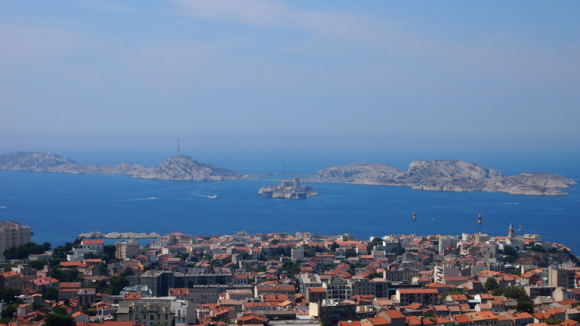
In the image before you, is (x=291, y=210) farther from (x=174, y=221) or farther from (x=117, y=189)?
(x=117, y=189)

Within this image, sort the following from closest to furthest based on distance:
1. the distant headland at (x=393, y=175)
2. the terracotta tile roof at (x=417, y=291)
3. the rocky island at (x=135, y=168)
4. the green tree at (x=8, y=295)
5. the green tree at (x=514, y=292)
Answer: the green tree at (x=8, y=295) < the terracotta tile roof at (x=417, y=291) < the green tree at (x=514, y=292) < the distant headland at (x=393, y=175) < the rocky island at (x=135, y=168)

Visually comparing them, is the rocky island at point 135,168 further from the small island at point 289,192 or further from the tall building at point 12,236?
the tall building at point 12,236

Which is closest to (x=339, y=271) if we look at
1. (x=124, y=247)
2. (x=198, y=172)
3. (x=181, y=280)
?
(x=181, y=280)

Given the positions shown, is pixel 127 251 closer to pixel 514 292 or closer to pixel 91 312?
pixel 91 312

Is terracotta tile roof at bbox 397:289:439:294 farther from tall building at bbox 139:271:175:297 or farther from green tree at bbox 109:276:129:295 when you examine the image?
green tree at bbox 109:276:129:295

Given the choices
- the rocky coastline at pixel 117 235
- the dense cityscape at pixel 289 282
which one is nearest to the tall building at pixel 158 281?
the dense cityscape at pixel 289 282

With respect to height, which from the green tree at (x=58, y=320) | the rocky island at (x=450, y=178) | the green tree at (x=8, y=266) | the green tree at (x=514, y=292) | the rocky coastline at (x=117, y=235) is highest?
the rocky island at (x=450, y=178)
